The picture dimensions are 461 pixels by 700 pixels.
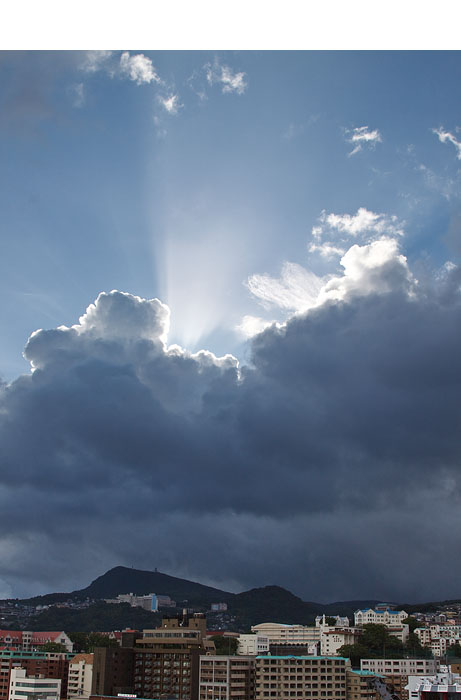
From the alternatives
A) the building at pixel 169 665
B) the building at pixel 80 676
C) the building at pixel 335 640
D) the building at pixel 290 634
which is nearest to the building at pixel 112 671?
the building at pixel 169 665

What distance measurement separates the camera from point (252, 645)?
70.2 m

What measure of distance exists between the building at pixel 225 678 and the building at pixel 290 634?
35.8 meters

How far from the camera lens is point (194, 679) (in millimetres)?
45219

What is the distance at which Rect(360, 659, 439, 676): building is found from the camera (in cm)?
5453

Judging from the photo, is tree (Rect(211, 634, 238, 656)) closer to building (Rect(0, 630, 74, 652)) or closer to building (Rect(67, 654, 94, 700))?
building (Rect(0, 630, 74, 652))

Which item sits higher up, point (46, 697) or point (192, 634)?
point (192, 634)

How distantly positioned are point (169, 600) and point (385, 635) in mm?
111961

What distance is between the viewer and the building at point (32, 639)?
6974 centimetres

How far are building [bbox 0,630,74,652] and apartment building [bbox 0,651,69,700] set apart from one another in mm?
15018

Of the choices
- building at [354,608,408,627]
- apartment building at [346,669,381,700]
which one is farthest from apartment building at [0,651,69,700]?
building at [354,608,408,627]

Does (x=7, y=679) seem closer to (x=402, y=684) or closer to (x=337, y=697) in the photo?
(x=337, y=697)

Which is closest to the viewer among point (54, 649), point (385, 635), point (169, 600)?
point (54, 649)

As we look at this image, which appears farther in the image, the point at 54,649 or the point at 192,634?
the point at 54,649

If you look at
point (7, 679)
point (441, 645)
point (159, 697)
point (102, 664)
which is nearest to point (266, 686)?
point (159, 697)
